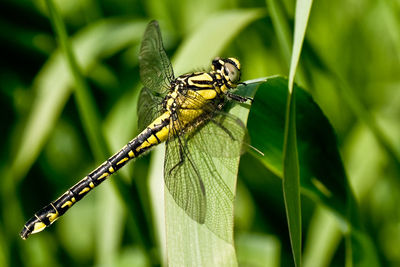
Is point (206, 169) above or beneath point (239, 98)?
beneath

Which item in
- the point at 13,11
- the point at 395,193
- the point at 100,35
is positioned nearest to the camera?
the point at 395,193

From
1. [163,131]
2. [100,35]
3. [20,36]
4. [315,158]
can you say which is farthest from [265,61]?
[20,36]

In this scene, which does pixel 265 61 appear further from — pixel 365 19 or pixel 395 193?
pixel 395 193

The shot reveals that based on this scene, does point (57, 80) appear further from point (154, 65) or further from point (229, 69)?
point (229, 69)

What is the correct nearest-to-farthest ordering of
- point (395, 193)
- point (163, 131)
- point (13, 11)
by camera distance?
1. point (163, 131)
2. point (395, 193)
3. point (13, 11)

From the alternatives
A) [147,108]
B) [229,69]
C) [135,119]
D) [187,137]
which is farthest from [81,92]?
[135,119]

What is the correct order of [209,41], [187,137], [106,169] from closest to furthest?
[187,137] → [106,169] → [209,41]
